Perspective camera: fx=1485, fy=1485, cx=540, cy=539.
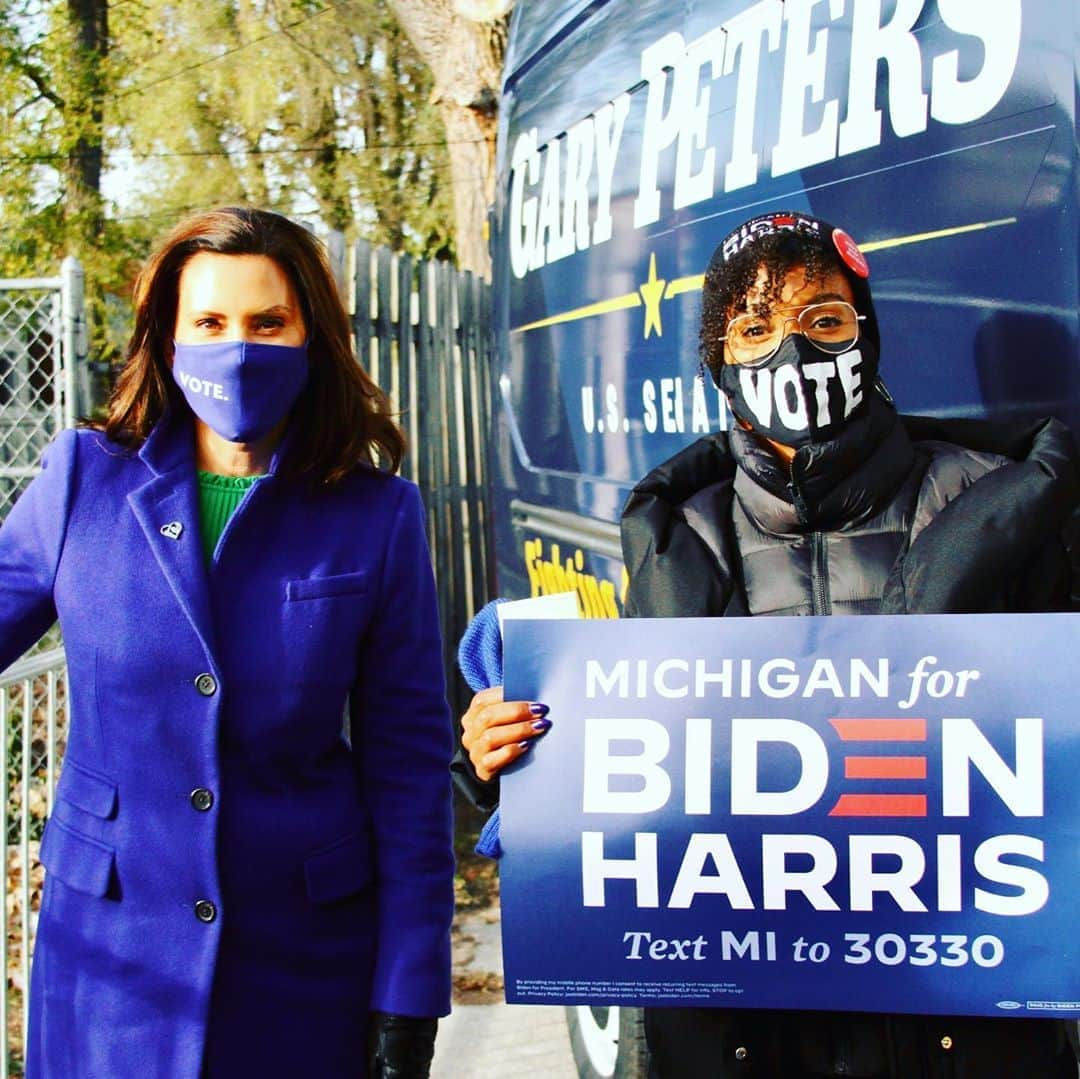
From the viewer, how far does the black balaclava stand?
1823 millimetres

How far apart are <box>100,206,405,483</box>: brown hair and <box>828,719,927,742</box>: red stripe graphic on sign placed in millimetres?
745

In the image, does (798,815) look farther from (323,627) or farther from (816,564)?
(323,627)

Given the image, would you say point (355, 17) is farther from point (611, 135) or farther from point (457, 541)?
point (611, 135)

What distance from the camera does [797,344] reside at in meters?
1.84

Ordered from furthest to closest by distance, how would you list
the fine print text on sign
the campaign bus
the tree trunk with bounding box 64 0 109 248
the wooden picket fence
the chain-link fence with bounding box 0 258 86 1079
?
the tree trunk with bounding box 64 0 109 248
the wooden picket fence
the chain-link fence with bounding box 0 258 86 1079
the campaign bus
the fine print text on sign

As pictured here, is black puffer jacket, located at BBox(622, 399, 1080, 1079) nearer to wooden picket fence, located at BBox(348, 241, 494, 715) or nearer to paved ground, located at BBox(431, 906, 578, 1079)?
paved ground, located at BBox(431, 906, 578, 1079)

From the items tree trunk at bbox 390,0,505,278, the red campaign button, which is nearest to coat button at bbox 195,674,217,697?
the red campaign button

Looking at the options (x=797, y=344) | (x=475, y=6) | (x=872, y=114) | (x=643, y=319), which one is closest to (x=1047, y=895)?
(x=797, y=344)

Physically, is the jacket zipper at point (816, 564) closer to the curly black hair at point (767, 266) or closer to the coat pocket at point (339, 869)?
the curly black hair at point (767, 266)

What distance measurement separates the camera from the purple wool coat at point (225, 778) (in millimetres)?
1827

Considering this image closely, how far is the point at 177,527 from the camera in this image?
188cm

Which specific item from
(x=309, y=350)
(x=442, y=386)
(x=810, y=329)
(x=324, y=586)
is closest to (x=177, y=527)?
(x=324, y=586)

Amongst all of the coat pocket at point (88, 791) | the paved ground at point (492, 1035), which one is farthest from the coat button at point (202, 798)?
the paved ground at point (492, 1035)

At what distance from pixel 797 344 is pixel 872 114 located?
0.67 metres
